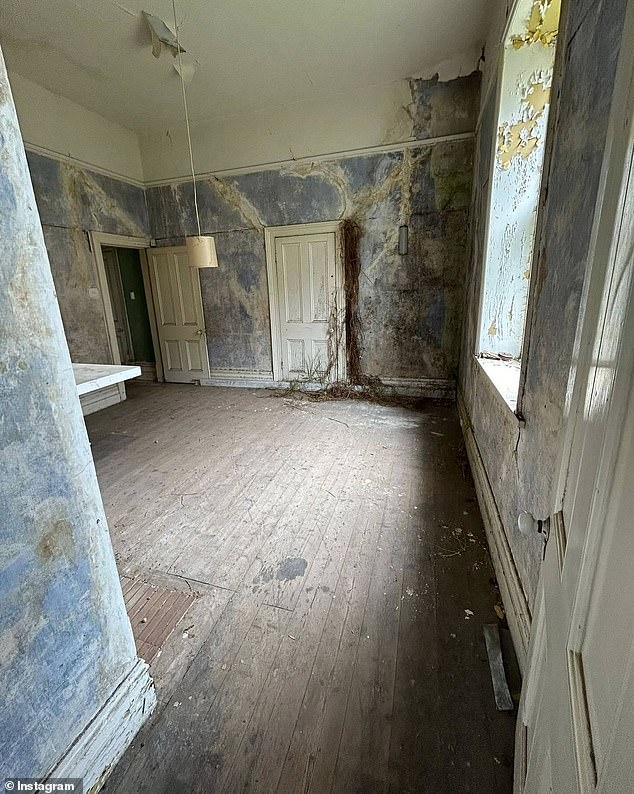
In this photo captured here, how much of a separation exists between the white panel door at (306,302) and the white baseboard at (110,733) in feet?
13.6

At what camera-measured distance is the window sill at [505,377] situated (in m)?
1.93

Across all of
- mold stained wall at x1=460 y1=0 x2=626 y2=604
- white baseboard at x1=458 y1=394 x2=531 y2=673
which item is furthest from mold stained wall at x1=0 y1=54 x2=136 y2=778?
white baseboard at x1=458 y1=394 x2=531 y2=673

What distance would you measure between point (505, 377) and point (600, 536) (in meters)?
2.02

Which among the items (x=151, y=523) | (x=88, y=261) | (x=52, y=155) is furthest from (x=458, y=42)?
(x=151, y=523)

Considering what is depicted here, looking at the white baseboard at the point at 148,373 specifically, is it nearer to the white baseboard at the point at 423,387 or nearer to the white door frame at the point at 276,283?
the white door frame at the point at 276,283

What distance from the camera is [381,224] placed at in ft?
14.5

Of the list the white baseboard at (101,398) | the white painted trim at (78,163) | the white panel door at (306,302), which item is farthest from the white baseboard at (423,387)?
the white painted trim at (78,163)

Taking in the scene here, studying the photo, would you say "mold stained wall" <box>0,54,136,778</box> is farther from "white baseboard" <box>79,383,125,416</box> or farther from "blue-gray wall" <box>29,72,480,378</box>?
"blue-gray wall" <box>29,72,480,378</box>

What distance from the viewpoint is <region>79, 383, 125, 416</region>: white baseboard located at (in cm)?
440

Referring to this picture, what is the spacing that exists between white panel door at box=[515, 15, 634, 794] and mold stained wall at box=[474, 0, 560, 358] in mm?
2022

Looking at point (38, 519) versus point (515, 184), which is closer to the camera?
point (38, 519)

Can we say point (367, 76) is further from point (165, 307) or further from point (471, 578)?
point (471, 578)

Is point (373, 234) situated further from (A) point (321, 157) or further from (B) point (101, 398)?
(B) point (101, 398)

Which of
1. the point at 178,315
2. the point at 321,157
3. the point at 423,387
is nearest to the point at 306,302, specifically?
the point at 321,157
